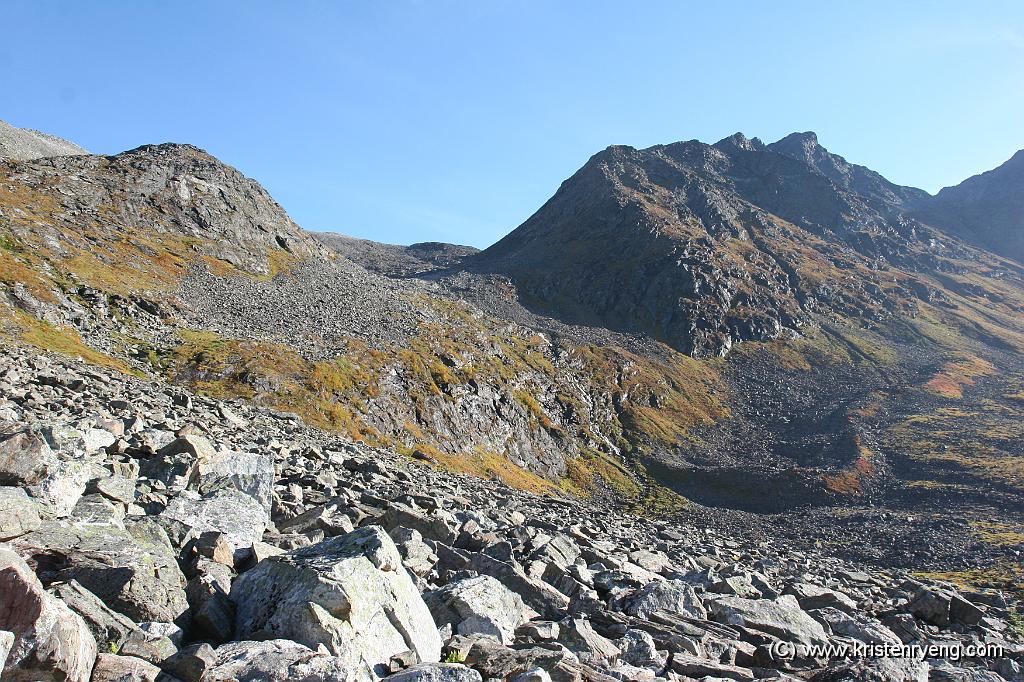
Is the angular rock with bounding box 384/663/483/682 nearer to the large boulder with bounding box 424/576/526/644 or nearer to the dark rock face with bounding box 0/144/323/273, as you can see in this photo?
the large boulder with bounding box 424/576/526/644

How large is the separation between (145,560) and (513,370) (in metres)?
89.9

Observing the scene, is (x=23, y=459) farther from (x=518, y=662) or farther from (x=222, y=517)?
(x=518, y=662)

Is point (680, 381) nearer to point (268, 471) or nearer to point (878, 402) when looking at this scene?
point (878, 402)

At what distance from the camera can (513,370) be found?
323ft

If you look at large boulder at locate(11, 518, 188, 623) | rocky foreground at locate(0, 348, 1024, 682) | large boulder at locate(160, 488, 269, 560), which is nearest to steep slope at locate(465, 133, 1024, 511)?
rocky foreground at locate(0, 348, 1024, 682)

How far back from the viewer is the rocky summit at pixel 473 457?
8.65m

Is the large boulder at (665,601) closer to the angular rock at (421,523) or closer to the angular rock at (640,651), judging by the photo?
the angular rock at (640,651)

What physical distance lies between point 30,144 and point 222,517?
21047cm

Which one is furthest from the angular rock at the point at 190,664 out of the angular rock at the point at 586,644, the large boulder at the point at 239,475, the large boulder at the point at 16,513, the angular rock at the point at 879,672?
the angular rock at the point at 879,672

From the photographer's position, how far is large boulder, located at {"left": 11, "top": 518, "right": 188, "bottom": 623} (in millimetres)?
7883

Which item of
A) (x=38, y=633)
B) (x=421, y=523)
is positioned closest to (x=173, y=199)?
(x=421, y=523)

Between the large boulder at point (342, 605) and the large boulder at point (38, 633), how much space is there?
2.21m

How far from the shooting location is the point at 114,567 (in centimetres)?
814

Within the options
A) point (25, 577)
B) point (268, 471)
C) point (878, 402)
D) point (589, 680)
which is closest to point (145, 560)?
point (25, 577)
